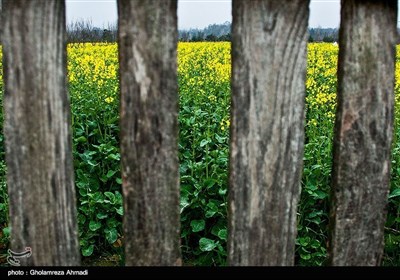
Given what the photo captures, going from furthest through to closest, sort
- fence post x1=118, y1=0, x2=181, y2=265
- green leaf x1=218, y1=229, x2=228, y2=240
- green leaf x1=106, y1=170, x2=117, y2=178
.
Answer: green leaf x1=106, y1=170, x2=117, y2=178
green leaf x1=218, y1=229, x2=228, y2=240
fence post x1=118, y1=0, x2=181, y2=265

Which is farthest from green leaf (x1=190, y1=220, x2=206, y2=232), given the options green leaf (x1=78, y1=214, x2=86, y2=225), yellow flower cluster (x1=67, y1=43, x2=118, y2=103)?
yellow flower cluster (x1=67, y1=43, x2=118, y2=103)

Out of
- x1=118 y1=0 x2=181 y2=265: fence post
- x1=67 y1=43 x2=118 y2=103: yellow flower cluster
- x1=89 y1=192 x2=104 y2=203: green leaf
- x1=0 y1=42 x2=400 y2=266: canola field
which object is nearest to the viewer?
x1=118 y1=0 x2=181 y2=265: fence post

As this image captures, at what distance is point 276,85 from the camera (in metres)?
1.42

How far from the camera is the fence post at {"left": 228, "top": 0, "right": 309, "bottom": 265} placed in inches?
54.7

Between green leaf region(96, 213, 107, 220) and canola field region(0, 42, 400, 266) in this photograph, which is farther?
green leaf region(96, 213, 107, 220)

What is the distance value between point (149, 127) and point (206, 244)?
2.09m

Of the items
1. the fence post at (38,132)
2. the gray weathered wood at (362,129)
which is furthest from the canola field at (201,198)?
the fence post at (38,132)

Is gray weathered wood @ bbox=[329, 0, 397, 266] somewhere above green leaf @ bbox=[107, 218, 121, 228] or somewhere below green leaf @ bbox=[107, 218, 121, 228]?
above

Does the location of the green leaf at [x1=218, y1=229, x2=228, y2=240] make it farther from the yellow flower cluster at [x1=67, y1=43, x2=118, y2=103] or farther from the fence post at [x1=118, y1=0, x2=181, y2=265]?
the yellow flower cluster at [x1=67, y1=43, x2=118, y2=103]

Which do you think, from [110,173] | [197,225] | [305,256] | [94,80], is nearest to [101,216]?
[110,173]

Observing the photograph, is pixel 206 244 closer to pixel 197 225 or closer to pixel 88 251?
pixel 197 225

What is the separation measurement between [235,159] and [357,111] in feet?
1.05

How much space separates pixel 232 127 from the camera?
143 centimetres

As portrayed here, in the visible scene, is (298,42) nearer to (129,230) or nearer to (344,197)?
(344,197)
